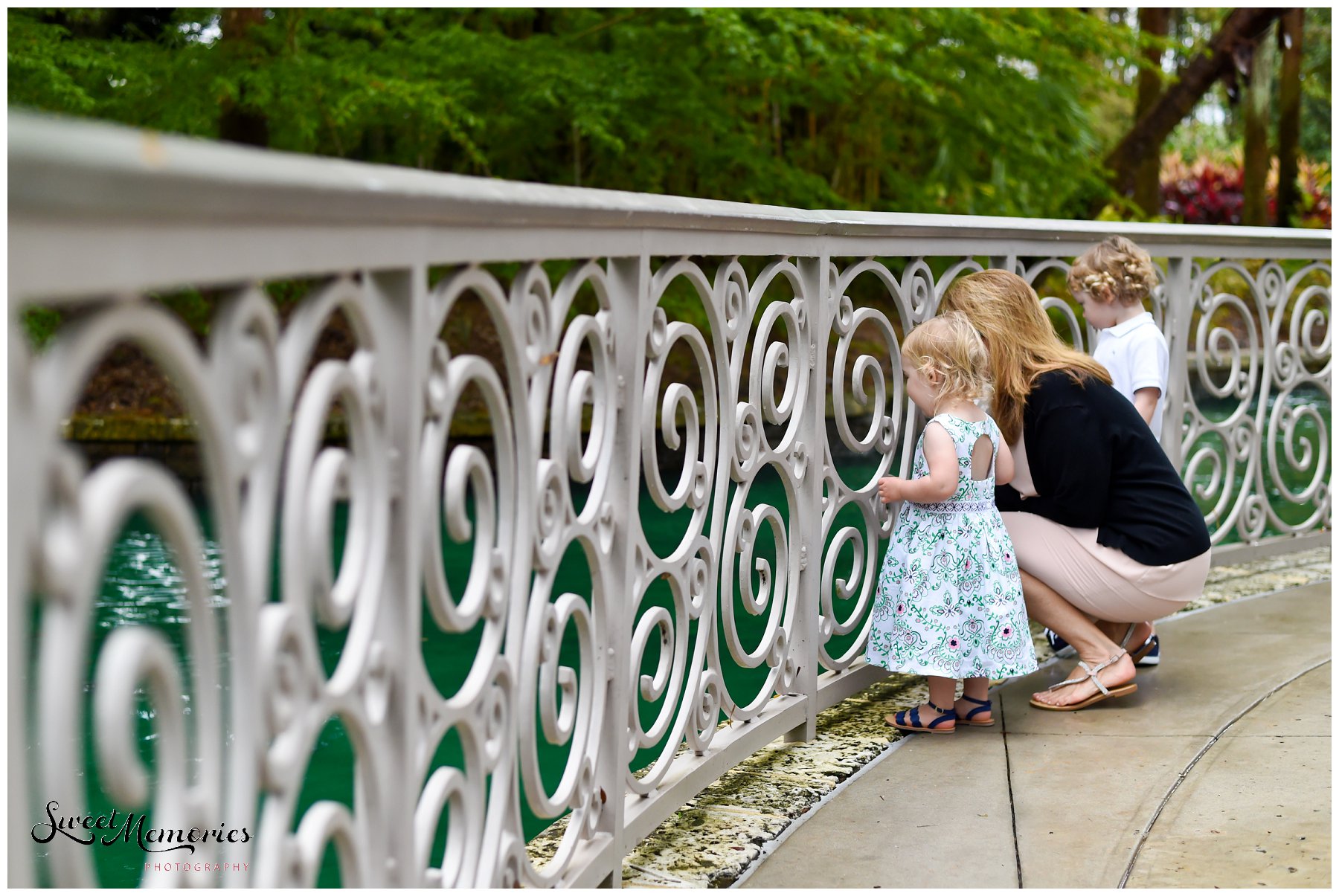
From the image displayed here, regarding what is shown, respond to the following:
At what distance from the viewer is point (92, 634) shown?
5.66m

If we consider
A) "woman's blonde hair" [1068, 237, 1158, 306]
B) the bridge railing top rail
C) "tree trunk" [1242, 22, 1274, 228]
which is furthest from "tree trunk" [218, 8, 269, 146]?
"tree trunk" [1242, 22, 1274, 228]

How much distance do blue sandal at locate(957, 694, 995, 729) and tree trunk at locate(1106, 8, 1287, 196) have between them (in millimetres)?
11251

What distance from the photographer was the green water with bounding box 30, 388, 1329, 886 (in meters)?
3.50

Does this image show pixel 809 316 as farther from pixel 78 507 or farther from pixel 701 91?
pixel 701 91

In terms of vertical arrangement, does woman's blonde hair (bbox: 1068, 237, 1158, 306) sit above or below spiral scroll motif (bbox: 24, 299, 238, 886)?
above

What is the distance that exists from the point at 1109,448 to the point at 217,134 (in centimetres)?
843

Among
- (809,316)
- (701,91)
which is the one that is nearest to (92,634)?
(809,316)

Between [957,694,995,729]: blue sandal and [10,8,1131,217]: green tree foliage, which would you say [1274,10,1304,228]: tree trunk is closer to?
[10,8,1131,217]: green tree foliage

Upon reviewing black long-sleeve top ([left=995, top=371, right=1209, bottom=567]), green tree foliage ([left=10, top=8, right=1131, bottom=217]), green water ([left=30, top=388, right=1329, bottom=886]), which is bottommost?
green water ([left=30, top=388, right=1329, bottom=886])

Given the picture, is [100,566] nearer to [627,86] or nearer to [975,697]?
[975,697]

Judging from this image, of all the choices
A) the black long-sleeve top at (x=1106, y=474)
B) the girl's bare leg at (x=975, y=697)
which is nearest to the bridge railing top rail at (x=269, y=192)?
the black long-sleeve top at (x=1106, y=474)

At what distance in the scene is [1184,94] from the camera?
13.5 m

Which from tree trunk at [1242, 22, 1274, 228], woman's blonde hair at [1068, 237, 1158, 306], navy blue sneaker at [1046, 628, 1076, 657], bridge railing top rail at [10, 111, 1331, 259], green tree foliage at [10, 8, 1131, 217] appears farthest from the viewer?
tree trunk at [1242, 22, 1274, 228]


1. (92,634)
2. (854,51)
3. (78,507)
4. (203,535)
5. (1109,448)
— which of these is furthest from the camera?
(854,51)
